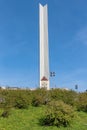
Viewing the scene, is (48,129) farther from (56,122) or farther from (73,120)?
(73,120)

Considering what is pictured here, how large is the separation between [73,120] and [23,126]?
289 cm

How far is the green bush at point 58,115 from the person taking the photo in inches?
670

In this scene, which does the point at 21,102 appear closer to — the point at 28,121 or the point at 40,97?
the point at 40,97

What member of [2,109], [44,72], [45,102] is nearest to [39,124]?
[2,109]

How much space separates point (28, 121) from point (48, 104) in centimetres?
164

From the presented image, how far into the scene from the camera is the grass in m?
16.5

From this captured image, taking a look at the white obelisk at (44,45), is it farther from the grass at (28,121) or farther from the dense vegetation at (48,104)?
the grass at (28,121)

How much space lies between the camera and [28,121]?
58.1ft

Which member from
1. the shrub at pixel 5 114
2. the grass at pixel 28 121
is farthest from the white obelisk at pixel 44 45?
the shrub at pixel 5 114

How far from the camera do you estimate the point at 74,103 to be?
76.1 ft

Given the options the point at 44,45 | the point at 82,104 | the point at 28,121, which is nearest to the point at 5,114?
the point at 28,121

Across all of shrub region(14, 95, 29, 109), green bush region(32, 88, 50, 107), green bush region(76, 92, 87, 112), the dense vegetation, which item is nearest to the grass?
the dense vegetation

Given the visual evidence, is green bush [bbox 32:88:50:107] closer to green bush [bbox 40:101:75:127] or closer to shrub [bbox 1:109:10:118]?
shrub [bbox 1:109:10:118]

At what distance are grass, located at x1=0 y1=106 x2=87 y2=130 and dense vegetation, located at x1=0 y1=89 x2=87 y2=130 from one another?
0.16m
